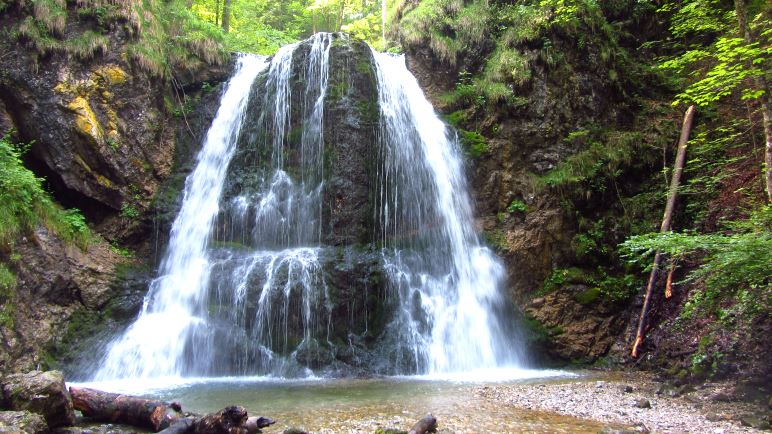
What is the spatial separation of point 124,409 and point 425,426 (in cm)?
306

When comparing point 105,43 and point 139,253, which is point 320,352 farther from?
point 105,43

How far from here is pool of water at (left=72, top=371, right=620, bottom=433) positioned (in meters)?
4.74

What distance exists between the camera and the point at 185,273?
31.7 feet

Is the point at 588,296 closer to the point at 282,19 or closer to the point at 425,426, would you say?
the point at 425,426

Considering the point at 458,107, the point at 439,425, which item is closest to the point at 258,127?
the point at 458,107

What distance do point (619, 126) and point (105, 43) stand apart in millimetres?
12481

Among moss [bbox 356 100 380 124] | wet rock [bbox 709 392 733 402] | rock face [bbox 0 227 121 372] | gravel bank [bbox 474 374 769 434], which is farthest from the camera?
moss [bbox 356 100 380 124]

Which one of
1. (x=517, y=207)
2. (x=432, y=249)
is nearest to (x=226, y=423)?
(x=432, y=249)

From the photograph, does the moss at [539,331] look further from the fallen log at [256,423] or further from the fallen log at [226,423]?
the fallen log at [226,423]

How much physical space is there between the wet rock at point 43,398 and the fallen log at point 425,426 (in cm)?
325

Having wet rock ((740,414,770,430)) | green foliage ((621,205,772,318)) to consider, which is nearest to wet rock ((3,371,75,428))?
green foliage ((621,205,772,318))

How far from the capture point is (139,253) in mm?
10305

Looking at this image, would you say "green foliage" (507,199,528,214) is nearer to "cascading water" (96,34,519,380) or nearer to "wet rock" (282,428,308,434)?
"cascading water" (96,34,519,380)

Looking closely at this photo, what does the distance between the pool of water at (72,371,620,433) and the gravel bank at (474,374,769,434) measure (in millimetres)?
378
